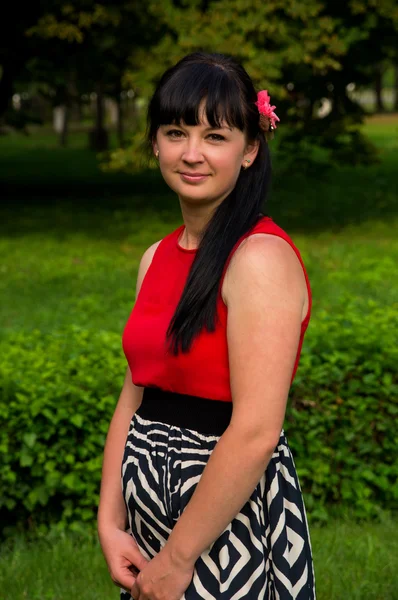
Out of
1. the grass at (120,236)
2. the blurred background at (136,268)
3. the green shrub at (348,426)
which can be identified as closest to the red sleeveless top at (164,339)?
the blurred background at (136,268)

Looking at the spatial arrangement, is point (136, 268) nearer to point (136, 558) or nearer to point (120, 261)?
point (120, 261)

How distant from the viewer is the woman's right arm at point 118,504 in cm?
259

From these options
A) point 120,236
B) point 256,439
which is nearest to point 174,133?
point 256,439

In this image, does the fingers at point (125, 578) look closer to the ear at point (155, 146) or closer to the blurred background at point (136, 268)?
the ear at point (155, 146)

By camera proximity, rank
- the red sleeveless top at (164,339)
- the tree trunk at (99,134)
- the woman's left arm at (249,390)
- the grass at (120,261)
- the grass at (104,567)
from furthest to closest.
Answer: the tree trunk at (99,134) → the grass at (120,261) → the grass at (104,567) → the red sleeveless top at (164,339) → the woman's left arm at (249,390)

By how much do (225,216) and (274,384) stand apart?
456 mm

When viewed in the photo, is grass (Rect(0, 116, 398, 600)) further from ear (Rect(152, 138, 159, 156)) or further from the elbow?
ear (Rect(152, 138, 159, 156))

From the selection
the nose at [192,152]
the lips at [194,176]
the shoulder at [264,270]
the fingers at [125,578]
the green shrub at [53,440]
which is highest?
the nose at [192,152]

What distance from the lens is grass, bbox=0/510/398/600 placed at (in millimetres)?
4570

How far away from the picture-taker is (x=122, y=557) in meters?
2.61

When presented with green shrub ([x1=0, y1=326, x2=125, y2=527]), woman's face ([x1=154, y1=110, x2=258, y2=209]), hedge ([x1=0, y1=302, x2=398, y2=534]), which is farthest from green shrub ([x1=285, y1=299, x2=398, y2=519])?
woman's face ([x1=154, y1=110, x2=258, y2=209])

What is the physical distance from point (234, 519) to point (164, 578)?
21 cm

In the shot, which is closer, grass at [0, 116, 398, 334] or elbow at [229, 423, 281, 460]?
elbow at [229, 423, 281, 460]

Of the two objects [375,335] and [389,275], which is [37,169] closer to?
[389,275]
